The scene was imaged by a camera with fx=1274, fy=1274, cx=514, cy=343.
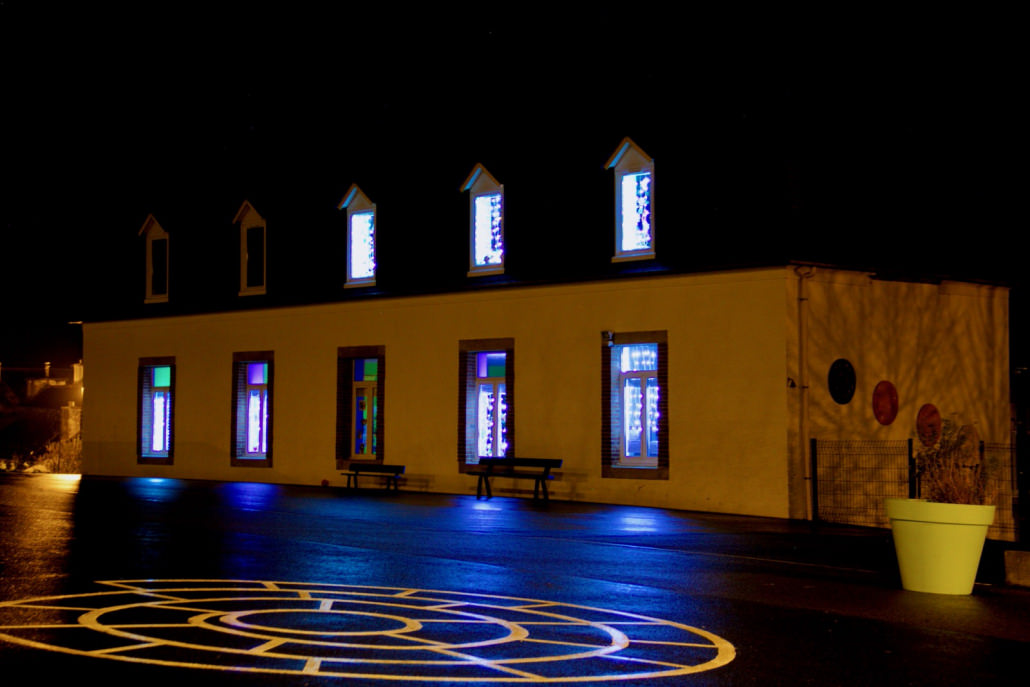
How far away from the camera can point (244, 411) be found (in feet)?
107

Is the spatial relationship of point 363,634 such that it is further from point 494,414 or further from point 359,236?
point 359,236

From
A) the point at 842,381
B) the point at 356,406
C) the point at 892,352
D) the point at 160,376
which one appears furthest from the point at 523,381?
the point at 160,376

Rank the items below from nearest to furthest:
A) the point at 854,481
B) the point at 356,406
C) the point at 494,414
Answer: the point at 854,481, the point at 494,414, the point at 356,406

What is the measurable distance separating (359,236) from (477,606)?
20806 mm

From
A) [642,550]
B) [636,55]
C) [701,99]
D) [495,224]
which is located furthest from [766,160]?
[642,550]

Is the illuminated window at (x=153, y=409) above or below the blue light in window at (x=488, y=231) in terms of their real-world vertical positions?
below

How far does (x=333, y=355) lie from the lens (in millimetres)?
30125

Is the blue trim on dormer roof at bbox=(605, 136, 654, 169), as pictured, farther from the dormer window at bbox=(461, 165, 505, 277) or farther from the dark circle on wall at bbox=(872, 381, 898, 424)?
the dark circle on wall at bbox=(872, 381, 898, 424)

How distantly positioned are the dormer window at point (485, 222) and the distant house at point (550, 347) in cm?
6

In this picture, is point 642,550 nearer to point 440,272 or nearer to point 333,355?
point 440,272

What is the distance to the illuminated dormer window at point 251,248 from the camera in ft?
108

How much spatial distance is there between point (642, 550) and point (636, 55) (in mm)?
12822

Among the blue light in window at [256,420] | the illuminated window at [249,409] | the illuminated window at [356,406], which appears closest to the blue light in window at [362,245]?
the illuminated window at [356,406]

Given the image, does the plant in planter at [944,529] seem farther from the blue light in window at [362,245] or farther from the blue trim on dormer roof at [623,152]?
the blue light in window at [362,245]
